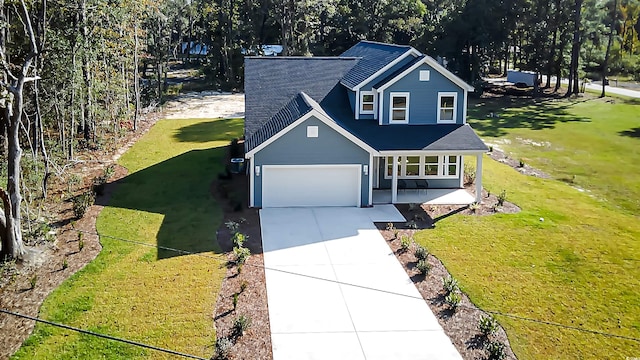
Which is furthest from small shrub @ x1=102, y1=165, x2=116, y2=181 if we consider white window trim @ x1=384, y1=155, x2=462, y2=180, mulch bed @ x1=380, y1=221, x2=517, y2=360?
mulch bed @ x1=380, y1=221, x2=517, y2=360

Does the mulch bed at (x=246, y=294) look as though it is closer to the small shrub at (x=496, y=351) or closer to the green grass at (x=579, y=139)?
the small shrub at (x=496, y=351)

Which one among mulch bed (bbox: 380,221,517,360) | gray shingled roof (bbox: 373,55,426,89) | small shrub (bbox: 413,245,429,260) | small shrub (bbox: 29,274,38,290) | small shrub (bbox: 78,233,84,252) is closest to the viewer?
mulch bed (bbox: 380,221,517,360)

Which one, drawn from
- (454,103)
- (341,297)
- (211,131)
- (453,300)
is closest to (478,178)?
(454,103)

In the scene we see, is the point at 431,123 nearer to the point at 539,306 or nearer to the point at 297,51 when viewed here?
the point at 539,306

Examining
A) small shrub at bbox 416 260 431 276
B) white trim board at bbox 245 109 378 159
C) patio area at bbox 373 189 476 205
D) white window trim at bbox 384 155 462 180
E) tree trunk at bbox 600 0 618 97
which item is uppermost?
tree trunk at bbox 600 0 618 97

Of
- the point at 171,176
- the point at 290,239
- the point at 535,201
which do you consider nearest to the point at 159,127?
the point at 171,176

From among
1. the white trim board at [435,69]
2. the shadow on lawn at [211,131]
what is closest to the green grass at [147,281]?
the shadow on lawn at [211,131]

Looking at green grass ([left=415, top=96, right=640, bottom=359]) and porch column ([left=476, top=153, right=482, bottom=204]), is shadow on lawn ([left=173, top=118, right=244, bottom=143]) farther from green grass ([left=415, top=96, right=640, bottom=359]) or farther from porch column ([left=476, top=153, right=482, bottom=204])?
porch column ([left=476, top=153, right=482, bottom=204])
